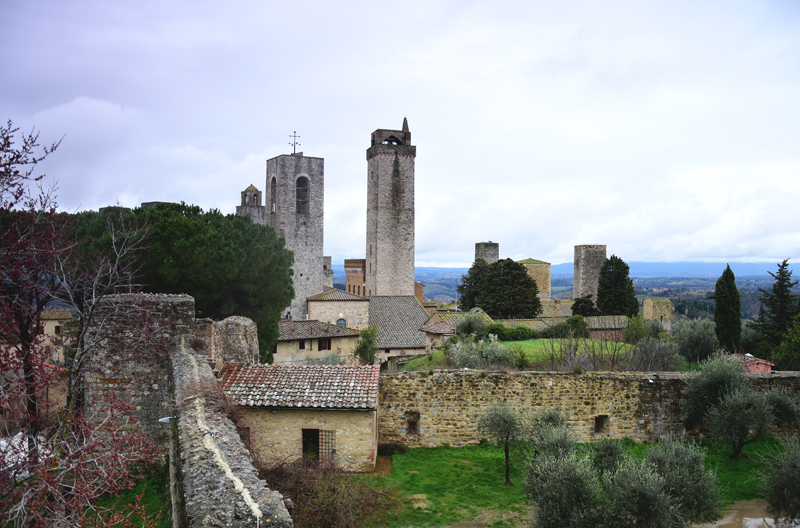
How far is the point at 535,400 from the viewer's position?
45.1 feet

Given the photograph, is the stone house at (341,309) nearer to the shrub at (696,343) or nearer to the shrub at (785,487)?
the shrub at (696,343)

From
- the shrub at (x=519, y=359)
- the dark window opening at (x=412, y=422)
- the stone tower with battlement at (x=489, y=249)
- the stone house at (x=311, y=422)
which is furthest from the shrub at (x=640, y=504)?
the stone tower with battlement at (x=489, y=249)

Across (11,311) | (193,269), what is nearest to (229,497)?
(11,311)

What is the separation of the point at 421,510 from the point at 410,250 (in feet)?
129

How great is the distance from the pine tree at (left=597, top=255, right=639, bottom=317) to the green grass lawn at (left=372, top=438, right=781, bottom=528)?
28.6 metres

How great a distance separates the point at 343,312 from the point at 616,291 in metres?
21.1

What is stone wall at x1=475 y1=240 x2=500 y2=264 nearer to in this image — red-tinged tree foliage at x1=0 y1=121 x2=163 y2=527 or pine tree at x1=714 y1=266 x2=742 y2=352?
pine tree at x1=714 y1=266 x2=742 y2=352

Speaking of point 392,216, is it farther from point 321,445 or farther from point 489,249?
point 321,445

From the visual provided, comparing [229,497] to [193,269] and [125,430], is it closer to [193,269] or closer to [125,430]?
[125,430]

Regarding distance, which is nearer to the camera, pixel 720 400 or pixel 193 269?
pixel 720 400

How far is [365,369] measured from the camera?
12766mm

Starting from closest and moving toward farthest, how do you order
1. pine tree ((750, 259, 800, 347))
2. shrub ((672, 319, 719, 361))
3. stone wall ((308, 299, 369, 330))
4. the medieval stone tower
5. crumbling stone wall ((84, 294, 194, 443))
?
crumbling stone wall ((84, 294, 194, 443)), shrub ((672, 319, 719, 361)), pine tree ((750, 259, 800, 347)), stone wall ((308, 299, 369, 330)), the medieval stone tower

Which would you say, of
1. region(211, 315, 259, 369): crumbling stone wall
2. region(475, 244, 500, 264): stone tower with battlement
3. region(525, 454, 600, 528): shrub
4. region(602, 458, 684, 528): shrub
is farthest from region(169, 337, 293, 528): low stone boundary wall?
region(475, 244, 500, 264): stone tower with battlement

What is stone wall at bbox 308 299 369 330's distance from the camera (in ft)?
119
